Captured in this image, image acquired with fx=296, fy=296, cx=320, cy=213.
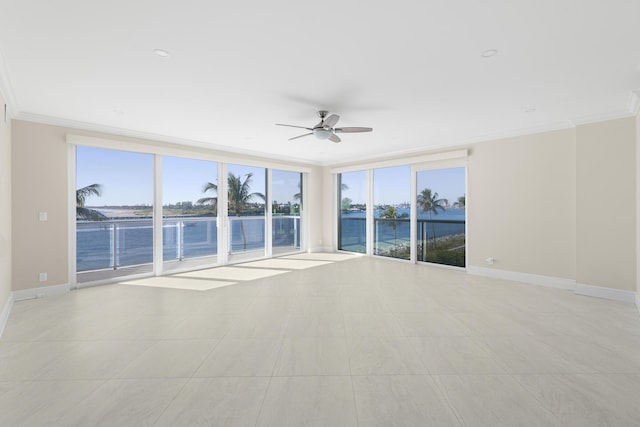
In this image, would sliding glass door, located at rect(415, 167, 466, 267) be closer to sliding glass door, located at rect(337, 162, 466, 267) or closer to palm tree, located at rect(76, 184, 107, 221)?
sliding glass door, located at rect(337, 162, 466, 267)

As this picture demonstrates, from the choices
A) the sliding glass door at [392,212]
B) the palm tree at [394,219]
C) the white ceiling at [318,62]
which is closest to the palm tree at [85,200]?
the white ceiling at [318,62]

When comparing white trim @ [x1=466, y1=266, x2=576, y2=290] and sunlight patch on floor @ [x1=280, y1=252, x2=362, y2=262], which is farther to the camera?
sunlight patch on floor @ [x1=280, y1=252, x2=362, y2=262]

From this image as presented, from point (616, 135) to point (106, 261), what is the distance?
8.10 meters

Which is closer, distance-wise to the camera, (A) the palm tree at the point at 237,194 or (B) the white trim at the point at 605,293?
(B) the white trim at the point at 605,293

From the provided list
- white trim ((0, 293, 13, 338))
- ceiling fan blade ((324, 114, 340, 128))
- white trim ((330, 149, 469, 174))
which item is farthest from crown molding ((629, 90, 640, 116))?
white trim ((0, 293, 13, 338))

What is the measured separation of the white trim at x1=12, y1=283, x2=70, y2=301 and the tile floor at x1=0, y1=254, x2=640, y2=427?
0.20 meters

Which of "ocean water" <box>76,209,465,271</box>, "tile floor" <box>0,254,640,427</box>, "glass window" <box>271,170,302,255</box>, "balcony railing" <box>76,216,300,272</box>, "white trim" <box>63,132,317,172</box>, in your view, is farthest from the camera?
"glass window" <box>271,170,302,255</box>

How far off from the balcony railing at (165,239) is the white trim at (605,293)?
574 cm

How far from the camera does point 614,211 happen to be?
12.8ft

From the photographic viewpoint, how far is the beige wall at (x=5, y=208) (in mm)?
3135

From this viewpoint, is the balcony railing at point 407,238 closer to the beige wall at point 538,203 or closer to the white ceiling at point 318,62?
the beige wall at point 538,203

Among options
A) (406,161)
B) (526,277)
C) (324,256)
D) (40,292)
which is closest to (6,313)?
(40,292)

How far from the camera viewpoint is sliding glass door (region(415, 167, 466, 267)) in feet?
18.7

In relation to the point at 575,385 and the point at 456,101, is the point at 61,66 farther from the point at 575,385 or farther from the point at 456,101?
the point at 575,385
